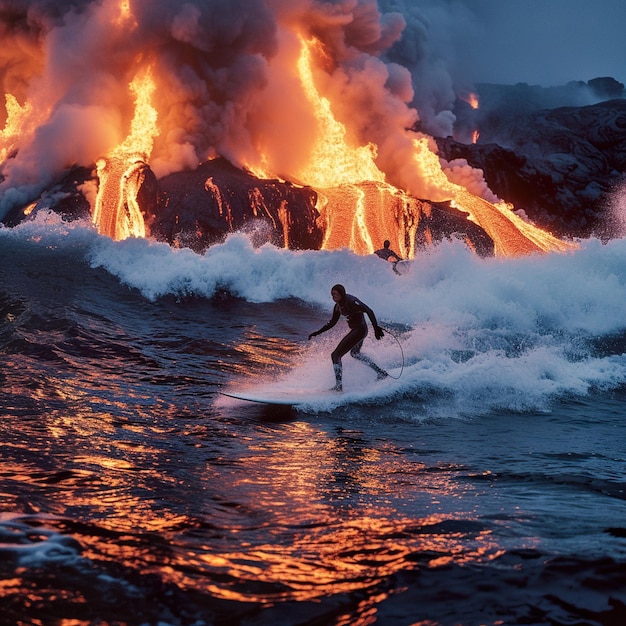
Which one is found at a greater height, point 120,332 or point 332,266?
point 332,266

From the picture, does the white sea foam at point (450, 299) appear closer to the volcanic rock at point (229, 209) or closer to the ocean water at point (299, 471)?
the ocean water at point (299, 471)

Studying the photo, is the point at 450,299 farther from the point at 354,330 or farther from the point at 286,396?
the point at 286,396

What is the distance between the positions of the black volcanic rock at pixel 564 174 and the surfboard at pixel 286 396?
53903 millimetres

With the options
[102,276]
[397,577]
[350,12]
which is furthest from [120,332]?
[350,12]

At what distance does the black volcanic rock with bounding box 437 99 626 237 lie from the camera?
59.6 meters

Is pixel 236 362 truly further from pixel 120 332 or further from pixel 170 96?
pixel 170 96

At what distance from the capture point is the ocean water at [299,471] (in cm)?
300

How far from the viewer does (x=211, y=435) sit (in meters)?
6.99

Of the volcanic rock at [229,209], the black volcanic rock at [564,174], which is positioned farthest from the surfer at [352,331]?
the black volcanic rock at [564,174]

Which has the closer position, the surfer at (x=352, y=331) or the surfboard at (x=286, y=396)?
the surfboard at (x=286, y=396)

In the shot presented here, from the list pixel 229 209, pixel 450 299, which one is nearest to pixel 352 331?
pixel 450 299

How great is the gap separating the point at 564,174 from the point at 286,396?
2355 inches

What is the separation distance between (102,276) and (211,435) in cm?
1315

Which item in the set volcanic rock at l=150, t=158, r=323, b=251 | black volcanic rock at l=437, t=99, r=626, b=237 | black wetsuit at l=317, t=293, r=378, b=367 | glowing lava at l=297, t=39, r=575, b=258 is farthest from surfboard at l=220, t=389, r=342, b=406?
black volcanic rock at l=437, t=99, r=626, b=237
